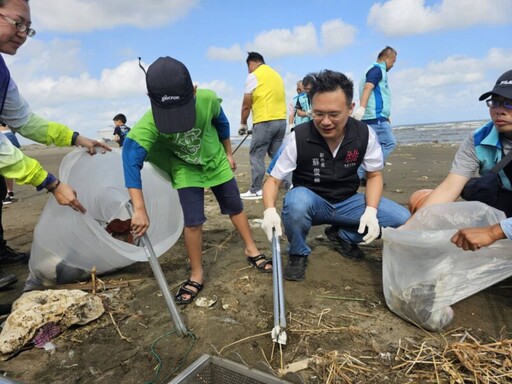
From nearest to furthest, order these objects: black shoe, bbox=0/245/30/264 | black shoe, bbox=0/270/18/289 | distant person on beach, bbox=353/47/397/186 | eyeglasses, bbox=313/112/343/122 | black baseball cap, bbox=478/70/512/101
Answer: black baseball cap, bbox=478/70/512/101, eyeglasses, bbox=313/112/343/122, black shoe, bbox=0/270/18/289, black shoe, bbox=0/245/30/264, distant person on beach, bbox=353/47/397/186

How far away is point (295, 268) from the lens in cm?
239

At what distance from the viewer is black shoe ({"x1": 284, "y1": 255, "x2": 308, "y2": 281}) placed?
236cm

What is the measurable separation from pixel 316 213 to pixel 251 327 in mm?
898

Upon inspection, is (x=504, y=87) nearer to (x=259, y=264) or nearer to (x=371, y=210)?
(x=371, y=210)

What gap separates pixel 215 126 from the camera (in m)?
2.53

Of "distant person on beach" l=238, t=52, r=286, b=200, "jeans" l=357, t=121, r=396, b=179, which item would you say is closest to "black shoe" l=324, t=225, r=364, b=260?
"jeans" l=357, t=121, r=396, b=179

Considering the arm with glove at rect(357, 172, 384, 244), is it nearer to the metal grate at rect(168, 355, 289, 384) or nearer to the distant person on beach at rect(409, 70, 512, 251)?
the distant person on beach at rect(409, 70, 512, 251)

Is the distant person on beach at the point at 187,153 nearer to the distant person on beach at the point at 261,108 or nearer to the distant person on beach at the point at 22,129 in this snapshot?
the distant person on beach at the point at 22,129

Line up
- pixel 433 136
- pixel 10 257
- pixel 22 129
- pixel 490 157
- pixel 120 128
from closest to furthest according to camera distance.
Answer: pixel 490 157 → pixel 22 129 → pixel 10 257 → pixel 120 128 → pixel 433 136

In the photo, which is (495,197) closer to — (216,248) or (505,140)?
(505,140)

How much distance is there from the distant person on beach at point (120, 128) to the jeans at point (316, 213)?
6.07 meters

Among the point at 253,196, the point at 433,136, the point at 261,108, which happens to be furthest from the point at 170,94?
the point at 433,136

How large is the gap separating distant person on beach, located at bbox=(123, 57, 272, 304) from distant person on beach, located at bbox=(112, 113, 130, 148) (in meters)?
5.57

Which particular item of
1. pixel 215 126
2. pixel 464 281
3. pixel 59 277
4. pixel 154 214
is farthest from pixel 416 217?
pixel 59 277
